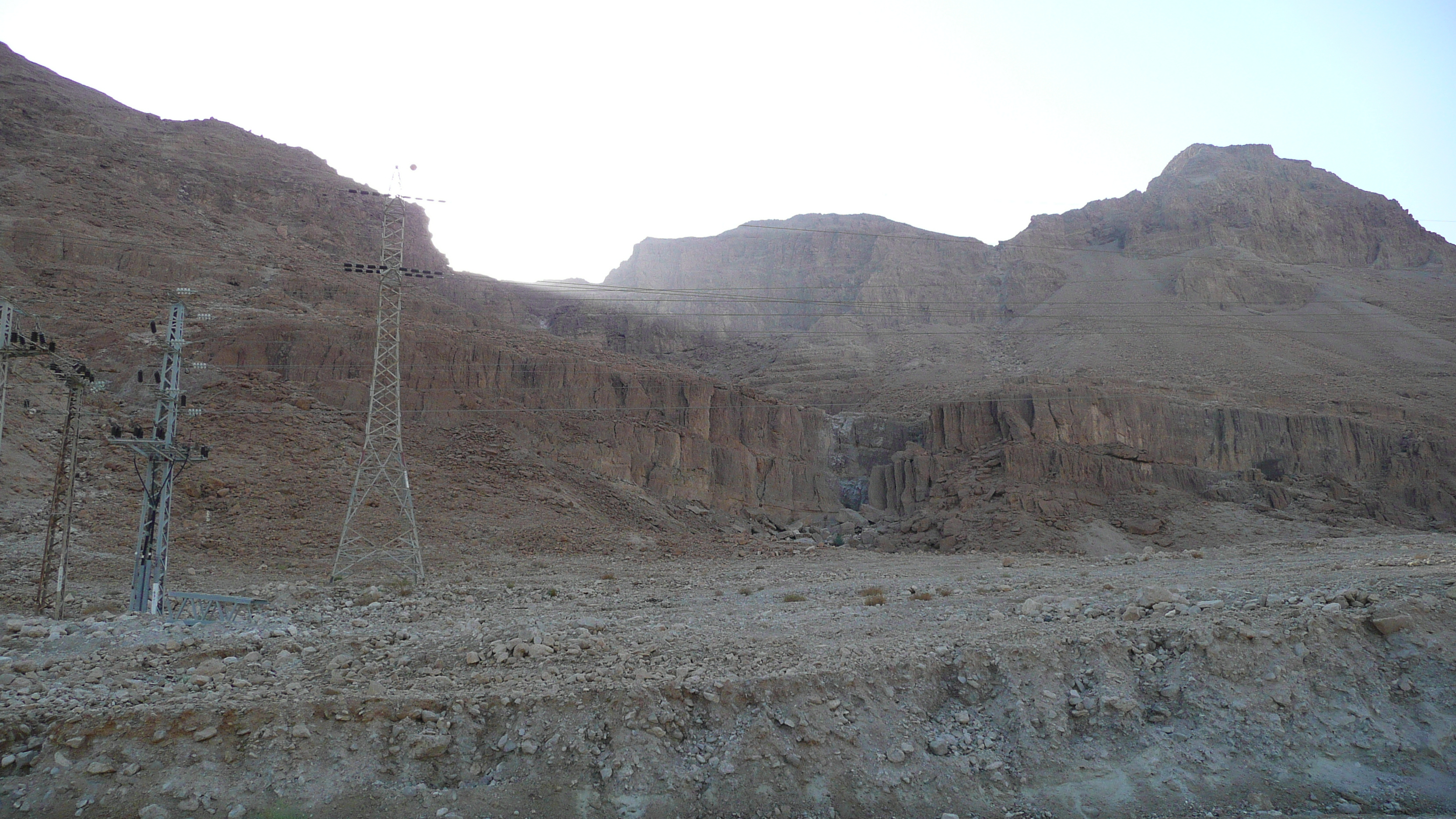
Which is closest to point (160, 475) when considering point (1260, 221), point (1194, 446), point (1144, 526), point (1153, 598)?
point (1153, 598)

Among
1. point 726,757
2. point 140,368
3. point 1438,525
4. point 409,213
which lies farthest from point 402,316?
point 1438,525

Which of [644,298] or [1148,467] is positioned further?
[644,298]

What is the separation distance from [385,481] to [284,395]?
298 inches

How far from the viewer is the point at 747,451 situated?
48406 mm

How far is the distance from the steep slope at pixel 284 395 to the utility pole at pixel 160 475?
3.06 metres

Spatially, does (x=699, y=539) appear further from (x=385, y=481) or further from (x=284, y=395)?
(x=284, y=395)

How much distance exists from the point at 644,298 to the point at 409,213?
4109 centimetres

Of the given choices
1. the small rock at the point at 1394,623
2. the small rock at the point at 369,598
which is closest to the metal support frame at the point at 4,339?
the small rock at the point at 369,598

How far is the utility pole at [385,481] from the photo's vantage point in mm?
22250

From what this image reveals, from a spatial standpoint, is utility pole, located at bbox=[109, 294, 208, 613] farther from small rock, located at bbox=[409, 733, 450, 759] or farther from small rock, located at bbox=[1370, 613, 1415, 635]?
small rock, located at bbox=[1370, 613, 1415, 635]

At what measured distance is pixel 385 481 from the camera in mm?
31969

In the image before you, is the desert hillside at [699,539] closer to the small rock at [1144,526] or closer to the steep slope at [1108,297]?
the small rock at [1144,526]

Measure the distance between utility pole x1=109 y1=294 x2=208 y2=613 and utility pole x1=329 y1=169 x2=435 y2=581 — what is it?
3816 mm

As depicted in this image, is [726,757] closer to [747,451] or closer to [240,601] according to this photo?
[240,601]
